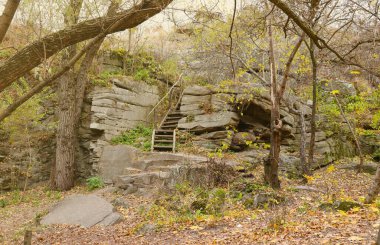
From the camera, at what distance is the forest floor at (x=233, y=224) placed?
17.2 feet

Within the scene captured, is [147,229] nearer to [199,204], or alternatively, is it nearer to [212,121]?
[199,204]

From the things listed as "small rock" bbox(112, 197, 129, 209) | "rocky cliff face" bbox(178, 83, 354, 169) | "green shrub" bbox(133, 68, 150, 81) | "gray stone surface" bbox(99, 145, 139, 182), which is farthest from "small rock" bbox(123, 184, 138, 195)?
"green shrub" bbox(133, 68, 150, 81)

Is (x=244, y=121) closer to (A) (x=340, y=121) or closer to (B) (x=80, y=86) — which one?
(A) (x=340, y=121)

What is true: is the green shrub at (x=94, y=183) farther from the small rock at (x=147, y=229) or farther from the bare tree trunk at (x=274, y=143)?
the bare tree trunk at (x=274, y=143)

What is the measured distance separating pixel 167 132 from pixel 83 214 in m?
6.55

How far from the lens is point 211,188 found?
1029cm

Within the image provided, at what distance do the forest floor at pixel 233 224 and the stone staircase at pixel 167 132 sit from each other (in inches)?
120

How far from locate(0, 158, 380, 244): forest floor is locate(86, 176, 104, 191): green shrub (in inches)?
79.8

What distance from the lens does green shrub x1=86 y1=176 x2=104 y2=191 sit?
43.6 feet

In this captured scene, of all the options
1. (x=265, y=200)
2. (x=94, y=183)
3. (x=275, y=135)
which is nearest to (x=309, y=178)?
(x=275, y=135)

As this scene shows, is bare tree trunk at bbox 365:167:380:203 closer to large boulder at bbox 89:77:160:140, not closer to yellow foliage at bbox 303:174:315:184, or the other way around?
yellow foliage at bbox 303:174:315:184

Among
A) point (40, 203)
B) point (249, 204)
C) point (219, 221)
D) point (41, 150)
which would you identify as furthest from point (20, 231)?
point (41, 150)

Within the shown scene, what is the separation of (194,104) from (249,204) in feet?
24.1

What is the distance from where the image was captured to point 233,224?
22.6 feet
